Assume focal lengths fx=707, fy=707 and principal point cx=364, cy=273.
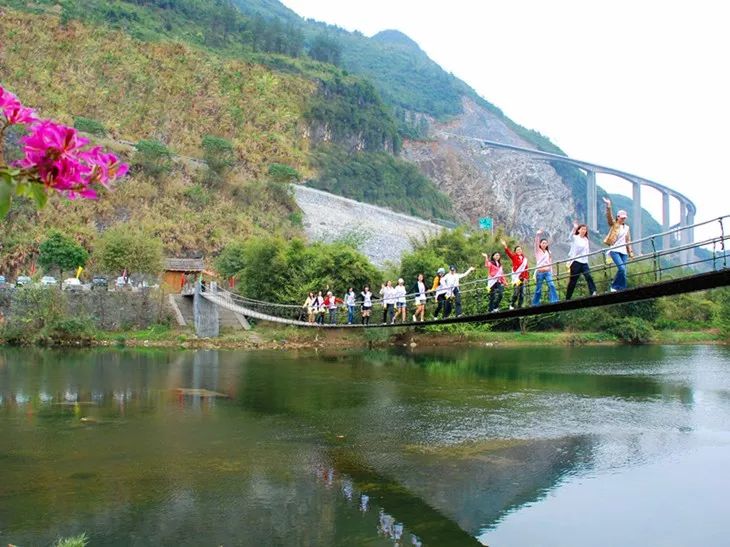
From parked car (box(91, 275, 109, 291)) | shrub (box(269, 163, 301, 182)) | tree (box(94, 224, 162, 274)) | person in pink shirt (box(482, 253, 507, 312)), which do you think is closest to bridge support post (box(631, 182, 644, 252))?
shrub (box(269, 163, 301, 182))

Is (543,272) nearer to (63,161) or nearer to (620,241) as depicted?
(620,241)

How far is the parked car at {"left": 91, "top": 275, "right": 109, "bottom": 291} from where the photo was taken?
27.5m

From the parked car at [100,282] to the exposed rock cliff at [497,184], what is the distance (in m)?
43.5

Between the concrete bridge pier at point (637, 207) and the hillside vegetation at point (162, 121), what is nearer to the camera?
the hillside vegetation at point (162, 121)

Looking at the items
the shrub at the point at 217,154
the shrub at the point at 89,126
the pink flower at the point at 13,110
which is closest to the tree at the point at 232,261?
the shrub at the point at 217,154

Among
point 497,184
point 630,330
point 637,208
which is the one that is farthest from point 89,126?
point 637,208

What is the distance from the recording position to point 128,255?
28.6m

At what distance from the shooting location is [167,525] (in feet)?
24.8

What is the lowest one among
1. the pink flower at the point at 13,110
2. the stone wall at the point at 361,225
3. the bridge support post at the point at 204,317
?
the bridge support post at the point at 204,317

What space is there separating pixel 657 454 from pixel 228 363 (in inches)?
552

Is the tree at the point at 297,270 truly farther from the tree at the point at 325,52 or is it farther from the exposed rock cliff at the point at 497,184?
the tree at the point at 325,52

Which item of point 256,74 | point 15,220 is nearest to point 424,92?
point 256,74

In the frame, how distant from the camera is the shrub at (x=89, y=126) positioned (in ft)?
134

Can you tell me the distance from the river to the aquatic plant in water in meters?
5.77
